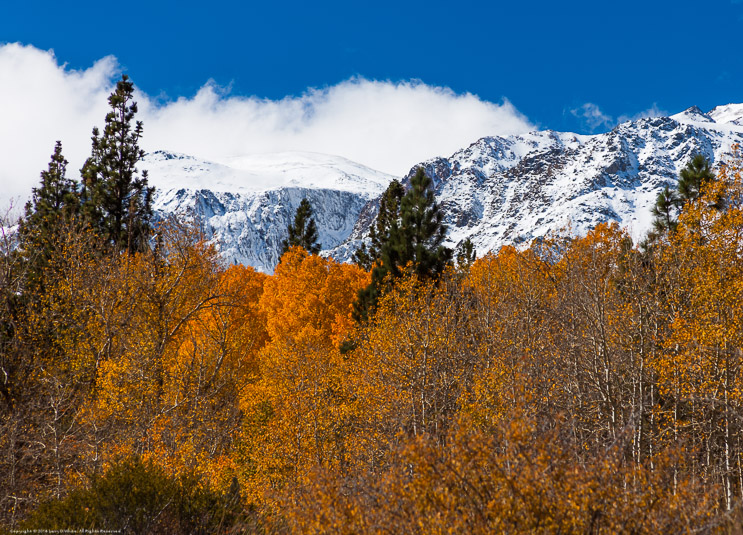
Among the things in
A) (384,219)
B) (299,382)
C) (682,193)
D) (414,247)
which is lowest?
(299,382)

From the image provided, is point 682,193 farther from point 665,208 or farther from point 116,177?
point 116,177

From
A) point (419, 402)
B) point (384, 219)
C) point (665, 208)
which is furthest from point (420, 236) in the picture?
point (384, 219)

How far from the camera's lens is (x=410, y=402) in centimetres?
1978

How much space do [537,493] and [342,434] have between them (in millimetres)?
16700

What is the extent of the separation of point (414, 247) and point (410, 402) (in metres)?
13.3

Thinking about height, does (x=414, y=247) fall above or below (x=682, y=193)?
below

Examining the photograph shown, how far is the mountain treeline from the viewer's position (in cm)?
662

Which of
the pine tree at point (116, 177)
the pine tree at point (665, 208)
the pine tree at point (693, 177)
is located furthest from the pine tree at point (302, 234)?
the pine tree at point (693, 177)

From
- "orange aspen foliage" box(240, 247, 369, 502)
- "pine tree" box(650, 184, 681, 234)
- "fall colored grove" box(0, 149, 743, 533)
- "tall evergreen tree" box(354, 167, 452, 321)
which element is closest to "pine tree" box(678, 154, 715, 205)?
"pine tree" box(650, 184, 681, 234)

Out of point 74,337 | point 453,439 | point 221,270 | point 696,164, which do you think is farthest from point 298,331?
point 453,439

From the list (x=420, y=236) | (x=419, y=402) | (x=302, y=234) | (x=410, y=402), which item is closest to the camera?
(x=410, y=402)

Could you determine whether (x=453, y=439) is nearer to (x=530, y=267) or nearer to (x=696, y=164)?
(x=530, y=267)

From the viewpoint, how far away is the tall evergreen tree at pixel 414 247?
30.8 m

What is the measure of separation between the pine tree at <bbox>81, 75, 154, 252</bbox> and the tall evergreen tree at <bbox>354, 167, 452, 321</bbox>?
48.0ft
